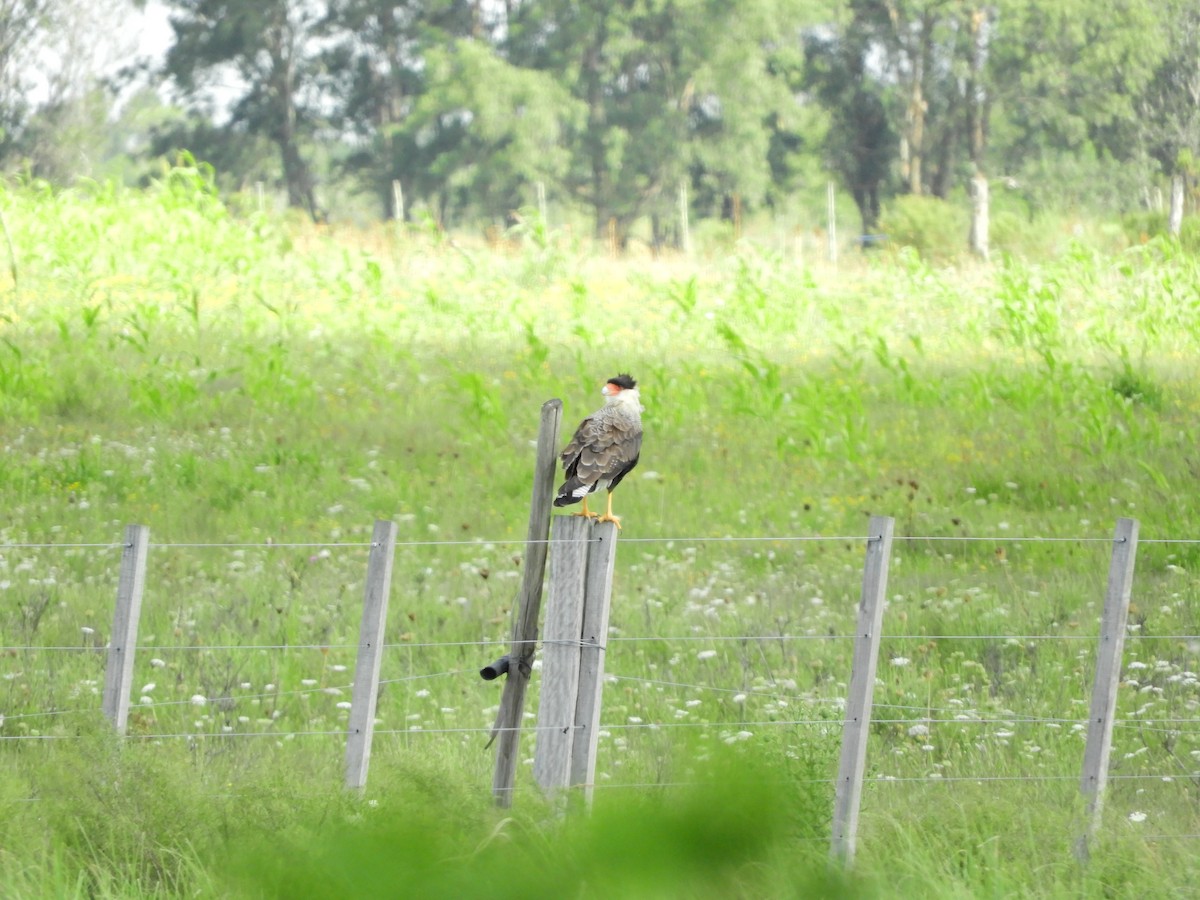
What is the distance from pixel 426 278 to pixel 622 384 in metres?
14.2

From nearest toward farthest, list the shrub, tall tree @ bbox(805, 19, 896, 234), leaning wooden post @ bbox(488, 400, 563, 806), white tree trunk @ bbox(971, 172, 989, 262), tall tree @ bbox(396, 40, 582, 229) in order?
leaning wooden post @ bbox(488, 400, 563, 806)
the shrub
white tree trunk @ bbox(971, 172, 989, 262)
tall tree @ bbox(396, 40, 582, 229)
tall tree @ bbox(805, 19, 896, 234)

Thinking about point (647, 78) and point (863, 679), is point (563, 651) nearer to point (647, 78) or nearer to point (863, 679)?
point (863, 679)

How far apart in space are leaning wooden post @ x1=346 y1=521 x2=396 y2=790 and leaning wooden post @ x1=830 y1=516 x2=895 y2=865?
1.27m

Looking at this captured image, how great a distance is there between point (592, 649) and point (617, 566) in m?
4.24

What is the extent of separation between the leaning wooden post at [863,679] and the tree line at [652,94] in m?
35.4

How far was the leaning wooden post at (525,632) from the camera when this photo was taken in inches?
151

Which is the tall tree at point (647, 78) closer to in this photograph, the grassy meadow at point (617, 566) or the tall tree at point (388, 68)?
the tall tree at point (388, 68)

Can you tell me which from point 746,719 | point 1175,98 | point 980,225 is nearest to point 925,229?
point 980,225

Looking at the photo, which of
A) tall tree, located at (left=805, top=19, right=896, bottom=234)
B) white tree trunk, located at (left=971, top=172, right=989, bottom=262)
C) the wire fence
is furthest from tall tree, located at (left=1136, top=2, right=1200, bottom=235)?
the wire fence

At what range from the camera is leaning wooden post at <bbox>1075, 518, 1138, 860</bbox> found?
415cm

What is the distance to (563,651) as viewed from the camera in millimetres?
3750

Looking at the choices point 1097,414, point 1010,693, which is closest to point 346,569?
point 1010,693

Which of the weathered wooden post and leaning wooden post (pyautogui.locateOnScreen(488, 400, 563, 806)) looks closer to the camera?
the weathered wooden post

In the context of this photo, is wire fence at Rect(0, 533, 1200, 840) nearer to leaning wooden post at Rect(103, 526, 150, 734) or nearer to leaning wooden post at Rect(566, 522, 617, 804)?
leaning wooden post at Rect(103, 526, 150, 734)
